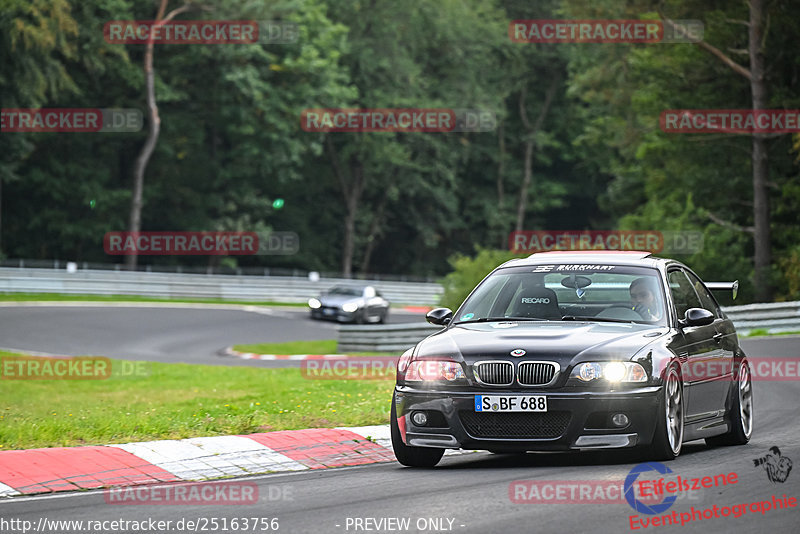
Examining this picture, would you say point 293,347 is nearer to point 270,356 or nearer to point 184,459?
point 270,356

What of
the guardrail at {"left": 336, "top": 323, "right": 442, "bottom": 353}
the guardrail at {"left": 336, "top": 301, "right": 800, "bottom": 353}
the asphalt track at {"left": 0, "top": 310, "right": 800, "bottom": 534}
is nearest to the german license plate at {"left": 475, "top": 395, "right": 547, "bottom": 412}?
the asphalt track at {"left": 0, "top": 310, "right": 800, "bottom": 534}

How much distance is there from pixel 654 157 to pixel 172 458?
3435 cm

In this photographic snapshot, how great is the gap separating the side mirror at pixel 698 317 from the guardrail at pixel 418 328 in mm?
17840

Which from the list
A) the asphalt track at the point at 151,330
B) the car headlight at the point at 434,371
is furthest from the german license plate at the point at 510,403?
the asphalt track at the point at 151,330

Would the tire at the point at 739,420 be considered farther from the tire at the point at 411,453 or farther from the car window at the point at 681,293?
the tire at the point at 411,453

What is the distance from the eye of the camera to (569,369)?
870 cm

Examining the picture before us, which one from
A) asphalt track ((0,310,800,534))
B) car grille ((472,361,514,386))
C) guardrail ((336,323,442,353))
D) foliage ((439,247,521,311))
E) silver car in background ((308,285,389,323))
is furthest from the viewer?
silver car in background ((308,285,389,323))

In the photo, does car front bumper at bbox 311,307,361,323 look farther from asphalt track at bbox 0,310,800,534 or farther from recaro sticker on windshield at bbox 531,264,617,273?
asphalt track at bbox 0,310,800,534

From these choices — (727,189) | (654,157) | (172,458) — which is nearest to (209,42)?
(654,157)

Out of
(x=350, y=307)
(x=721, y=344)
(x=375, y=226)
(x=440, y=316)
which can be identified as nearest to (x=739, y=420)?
(x=721, y=344)

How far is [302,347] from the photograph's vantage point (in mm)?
32219

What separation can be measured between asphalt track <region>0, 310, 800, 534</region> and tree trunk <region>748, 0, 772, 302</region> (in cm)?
2560

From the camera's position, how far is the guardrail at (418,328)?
92.2 feet

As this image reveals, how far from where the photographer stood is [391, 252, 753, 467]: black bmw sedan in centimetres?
871
